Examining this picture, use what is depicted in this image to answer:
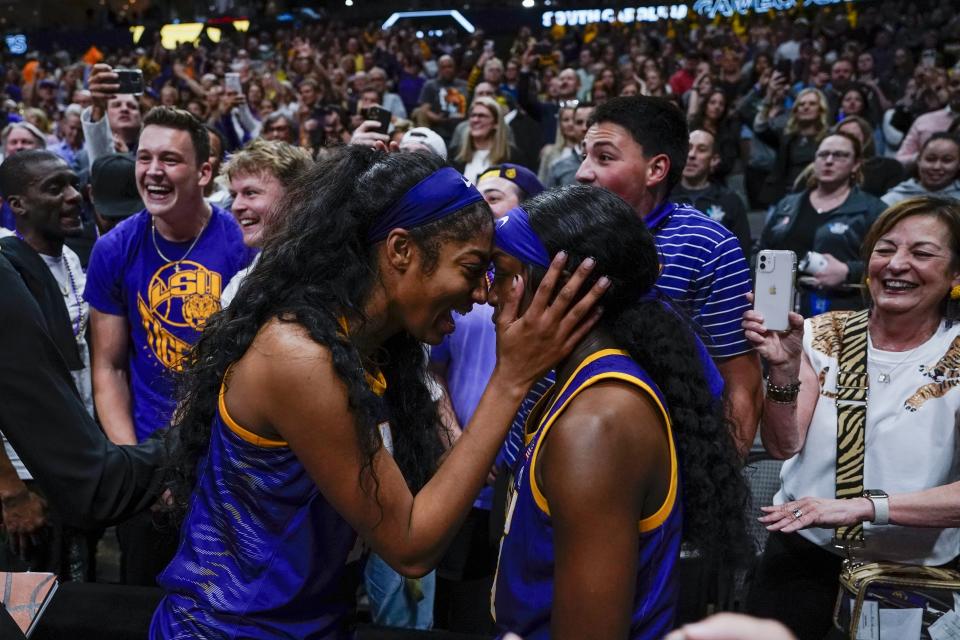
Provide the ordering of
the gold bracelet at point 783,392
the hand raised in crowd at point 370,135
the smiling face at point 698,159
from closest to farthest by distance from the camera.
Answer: the gold bracelet at point 783,392
the hand raised in crowd at point 370,135
the smiling face at point 698,159

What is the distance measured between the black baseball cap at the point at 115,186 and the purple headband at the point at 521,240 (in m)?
3.15

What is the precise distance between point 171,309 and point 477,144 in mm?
3510

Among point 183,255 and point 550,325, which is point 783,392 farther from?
point 183,255

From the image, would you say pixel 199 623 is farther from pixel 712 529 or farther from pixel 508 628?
pixel 712 529

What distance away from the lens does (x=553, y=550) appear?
4.98 feet

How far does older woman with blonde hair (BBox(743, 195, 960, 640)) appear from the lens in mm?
2412

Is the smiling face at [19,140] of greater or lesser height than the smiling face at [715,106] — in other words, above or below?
below

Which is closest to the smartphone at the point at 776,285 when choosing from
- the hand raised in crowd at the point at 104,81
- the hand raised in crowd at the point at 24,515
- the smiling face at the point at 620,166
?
the smiling face at the point at 620,166

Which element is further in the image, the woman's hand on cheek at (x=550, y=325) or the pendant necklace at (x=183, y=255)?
the pendant necklace at (x=183, y=255)

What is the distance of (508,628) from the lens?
165 centimetres

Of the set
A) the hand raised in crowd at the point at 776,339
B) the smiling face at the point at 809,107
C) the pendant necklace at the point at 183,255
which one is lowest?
the hand raised in crowd at the point at 776,339

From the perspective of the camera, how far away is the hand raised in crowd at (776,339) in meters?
2.36

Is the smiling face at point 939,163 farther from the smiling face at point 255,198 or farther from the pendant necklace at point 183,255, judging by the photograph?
the pendant necklace at point 183,255

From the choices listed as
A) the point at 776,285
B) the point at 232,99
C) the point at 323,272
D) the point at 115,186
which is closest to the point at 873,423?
the point at 776,285
